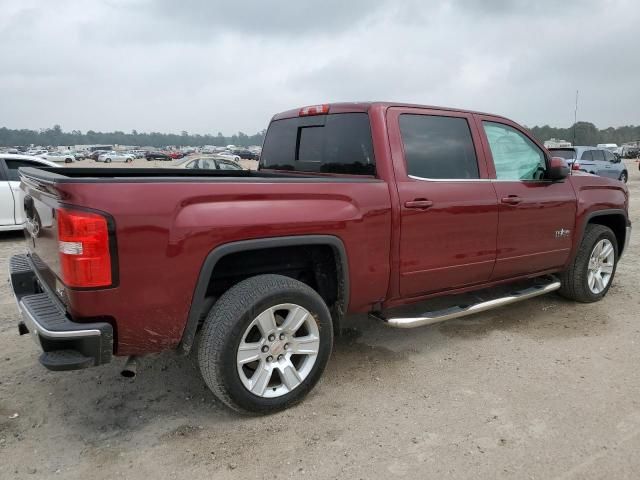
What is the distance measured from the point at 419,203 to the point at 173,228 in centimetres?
166

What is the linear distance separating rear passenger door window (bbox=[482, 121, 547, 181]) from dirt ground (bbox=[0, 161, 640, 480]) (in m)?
1.37

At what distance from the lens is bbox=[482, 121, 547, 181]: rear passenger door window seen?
3.98m

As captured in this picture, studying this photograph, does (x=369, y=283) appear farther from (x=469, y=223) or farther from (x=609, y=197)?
(x=609, y=197)

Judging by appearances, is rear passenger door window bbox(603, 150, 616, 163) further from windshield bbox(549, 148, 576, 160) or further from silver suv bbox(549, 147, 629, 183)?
windshield bbox(549, 148, 576, 160)

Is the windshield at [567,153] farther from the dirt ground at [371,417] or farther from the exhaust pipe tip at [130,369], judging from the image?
the exhaust pipe tip at [130,369]

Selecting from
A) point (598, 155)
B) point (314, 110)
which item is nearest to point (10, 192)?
point (314, 110)

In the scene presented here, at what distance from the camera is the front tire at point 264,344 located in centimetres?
266

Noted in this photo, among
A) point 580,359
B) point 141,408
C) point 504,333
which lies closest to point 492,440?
point 580,359

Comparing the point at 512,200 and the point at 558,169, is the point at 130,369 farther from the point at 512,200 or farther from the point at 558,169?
the point at 558,169

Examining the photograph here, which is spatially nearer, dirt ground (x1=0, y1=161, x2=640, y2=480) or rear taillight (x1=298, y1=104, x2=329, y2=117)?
dirt ground (x1=0, y1=161, x2=640, y2=480)

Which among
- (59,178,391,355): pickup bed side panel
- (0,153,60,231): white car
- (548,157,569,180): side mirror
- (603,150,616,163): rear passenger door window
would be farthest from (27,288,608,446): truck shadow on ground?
(603,150,616,163): rear passenger door window

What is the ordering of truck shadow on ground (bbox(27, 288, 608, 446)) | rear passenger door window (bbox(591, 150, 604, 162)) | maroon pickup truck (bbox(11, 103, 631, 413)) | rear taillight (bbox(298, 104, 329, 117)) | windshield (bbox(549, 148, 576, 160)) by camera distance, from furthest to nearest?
1. rear passenger door window (bbox(591, 150, 604, 162))
2. windshield (bbox(549, 148, 576, 160))
3. rear taillight (bbox(298, 104, 329, 117))
4. truck shadow on ground (bbox(27, 288, 608, 446))
5. maroon pickup truck (bbox(11, 103, 631, 413))

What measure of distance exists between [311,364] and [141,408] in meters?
1.08

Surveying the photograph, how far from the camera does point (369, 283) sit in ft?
10.5
